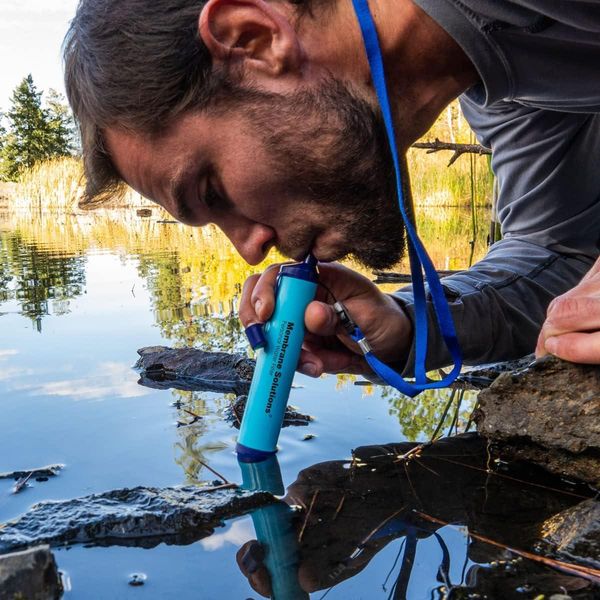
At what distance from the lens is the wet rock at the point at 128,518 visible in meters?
1.25

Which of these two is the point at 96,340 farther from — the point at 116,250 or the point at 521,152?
the point at 116,250

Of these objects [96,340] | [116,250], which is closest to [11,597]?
[96,340]

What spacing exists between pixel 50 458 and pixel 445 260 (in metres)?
5.26

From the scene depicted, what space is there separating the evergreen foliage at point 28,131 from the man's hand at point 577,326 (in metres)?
41.7

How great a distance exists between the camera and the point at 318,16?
184 centimetres

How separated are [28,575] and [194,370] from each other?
1582 mm

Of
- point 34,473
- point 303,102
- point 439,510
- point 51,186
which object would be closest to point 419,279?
point 303,102

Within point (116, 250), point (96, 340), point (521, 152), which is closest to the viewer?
point (521, 152)

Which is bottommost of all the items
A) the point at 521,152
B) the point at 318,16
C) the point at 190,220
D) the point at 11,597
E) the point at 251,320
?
the point at 11,597

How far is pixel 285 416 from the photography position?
197 centimetres

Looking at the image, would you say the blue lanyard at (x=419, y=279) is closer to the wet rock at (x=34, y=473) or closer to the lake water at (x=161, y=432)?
the lake water at (x=161, y=432)

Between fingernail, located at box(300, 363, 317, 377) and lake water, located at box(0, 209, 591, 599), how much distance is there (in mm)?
160

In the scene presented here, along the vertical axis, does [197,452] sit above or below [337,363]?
below

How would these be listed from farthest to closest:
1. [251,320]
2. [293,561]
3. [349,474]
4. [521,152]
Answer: [521,152] → [251,320] → [349,474] → [293,561]
